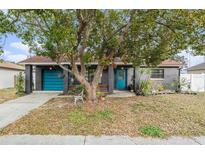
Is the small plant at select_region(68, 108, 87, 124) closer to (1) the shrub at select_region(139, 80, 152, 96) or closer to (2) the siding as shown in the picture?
(1) the shrub at select_region(139, 80, 152, 96)

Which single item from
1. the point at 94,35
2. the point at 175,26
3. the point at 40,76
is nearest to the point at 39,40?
the point at 94,35

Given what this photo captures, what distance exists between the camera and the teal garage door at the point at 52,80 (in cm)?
1993

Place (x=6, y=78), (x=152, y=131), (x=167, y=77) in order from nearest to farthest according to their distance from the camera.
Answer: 1. (x=152, y=131)
2. (x=167, y=77)
3. (x=6, y=78)

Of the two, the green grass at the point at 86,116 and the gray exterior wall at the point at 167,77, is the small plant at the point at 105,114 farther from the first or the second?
the gray exterior wall at the point at 167,77

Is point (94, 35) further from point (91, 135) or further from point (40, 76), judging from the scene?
point (40, 76)

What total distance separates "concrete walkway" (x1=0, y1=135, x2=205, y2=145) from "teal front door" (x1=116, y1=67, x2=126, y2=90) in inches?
581

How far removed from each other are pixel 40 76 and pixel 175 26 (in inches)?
531

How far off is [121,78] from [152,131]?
47.4 ft

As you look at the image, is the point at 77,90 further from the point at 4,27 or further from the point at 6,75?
the point at 6,75

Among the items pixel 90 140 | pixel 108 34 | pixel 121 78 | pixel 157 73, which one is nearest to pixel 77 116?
pixel 90 140

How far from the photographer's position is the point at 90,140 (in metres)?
6.06

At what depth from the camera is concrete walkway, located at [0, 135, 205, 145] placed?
588 centimetres

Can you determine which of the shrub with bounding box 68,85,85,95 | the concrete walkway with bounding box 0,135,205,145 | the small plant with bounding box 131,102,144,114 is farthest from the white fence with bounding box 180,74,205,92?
the concrete walkway with bounding box 0,135,205,145

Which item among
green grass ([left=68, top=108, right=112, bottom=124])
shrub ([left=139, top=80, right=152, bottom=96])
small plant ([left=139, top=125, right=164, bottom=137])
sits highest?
shrub ([left=139, top=80, right=152, bottom=96])
